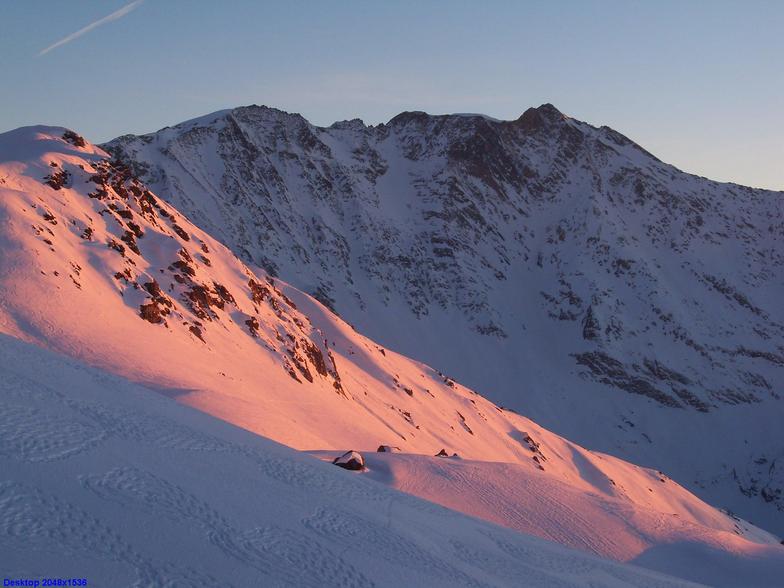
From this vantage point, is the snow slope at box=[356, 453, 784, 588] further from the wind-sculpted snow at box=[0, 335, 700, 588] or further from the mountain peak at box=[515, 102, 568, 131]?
the mountain peak at box=[515, 102, 568, 131]

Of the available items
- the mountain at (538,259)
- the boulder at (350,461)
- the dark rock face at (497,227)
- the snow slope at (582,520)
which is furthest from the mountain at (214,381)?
the dark rock face at (497,227)

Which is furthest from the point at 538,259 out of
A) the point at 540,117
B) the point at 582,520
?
the point at 582,520

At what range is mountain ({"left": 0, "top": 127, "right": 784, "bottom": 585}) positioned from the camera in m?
8.08

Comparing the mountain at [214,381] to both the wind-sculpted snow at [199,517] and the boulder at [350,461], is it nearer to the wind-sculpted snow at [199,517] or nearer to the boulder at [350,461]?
the wind-sculpted snow at [199,517]

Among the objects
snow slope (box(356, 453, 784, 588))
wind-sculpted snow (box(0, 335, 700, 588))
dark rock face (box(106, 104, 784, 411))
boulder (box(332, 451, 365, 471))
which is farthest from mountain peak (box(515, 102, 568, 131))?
wind-sculpted snow (box(0, 335, 700, 588))

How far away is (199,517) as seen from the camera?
6156 mm

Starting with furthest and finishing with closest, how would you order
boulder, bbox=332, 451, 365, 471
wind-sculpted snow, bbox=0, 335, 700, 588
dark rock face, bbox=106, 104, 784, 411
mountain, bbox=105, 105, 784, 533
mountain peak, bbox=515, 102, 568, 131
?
mountain peak, bbox=515, 102, 568, 131 < dark rock face, bbox=106, 104, 784, 411 < mountain, bbox=105, 105, 784, 533 < boulder, bbox=332, 451, 365, 471 < wind-sculpted snow, bbox=0, 335, 700, 588

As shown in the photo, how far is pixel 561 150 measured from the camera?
12244 centimetres

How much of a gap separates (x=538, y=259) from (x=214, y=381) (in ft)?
288

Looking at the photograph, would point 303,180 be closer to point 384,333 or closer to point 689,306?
point 384,333

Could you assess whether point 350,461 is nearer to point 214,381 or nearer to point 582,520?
point 582,520

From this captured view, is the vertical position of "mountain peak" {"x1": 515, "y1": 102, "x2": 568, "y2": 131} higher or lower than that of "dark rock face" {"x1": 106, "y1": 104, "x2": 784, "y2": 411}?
higher

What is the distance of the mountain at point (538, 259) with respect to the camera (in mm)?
80688

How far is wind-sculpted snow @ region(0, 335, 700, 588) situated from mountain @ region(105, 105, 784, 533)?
226 feet
